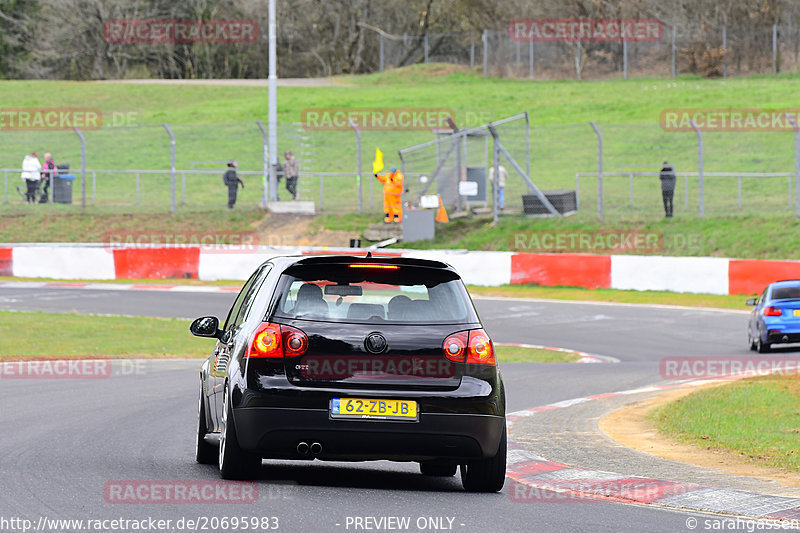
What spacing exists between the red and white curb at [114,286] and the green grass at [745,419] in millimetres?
16494

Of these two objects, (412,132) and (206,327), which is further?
(412,132)

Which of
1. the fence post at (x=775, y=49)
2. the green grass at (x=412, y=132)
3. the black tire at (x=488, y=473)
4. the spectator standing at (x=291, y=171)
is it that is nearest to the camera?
the black tire at (x=488, y=473)

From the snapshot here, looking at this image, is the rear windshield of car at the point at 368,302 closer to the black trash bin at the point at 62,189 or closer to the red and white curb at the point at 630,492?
the red and white curb at the point at 630,492

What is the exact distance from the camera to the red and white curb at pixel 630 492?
809 centimetres

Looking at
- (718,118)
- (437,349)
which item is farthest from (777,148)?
(437,349)

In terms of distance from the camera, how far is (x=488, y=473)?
27.7ft

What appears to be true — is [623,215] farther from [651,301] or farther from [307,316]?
[307,316]

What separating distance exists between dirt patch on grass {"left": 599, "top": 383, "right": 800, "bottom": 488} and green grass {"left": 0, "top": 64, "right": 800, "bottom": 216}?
2209cm

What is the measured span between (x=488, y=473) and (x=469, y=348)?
0.88 m

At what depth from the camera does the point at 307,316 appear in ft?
26.3

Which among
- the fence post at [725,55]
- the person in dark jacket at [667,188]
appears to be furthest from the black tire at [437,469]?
the fence post at [725,55]

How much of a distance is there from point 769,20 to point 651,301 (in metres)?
37.7

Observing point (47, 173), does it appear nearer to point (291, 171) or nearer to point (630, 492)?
point (291, 171)

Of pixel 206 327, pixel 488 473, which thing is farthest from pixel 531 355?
pixel 488 473
